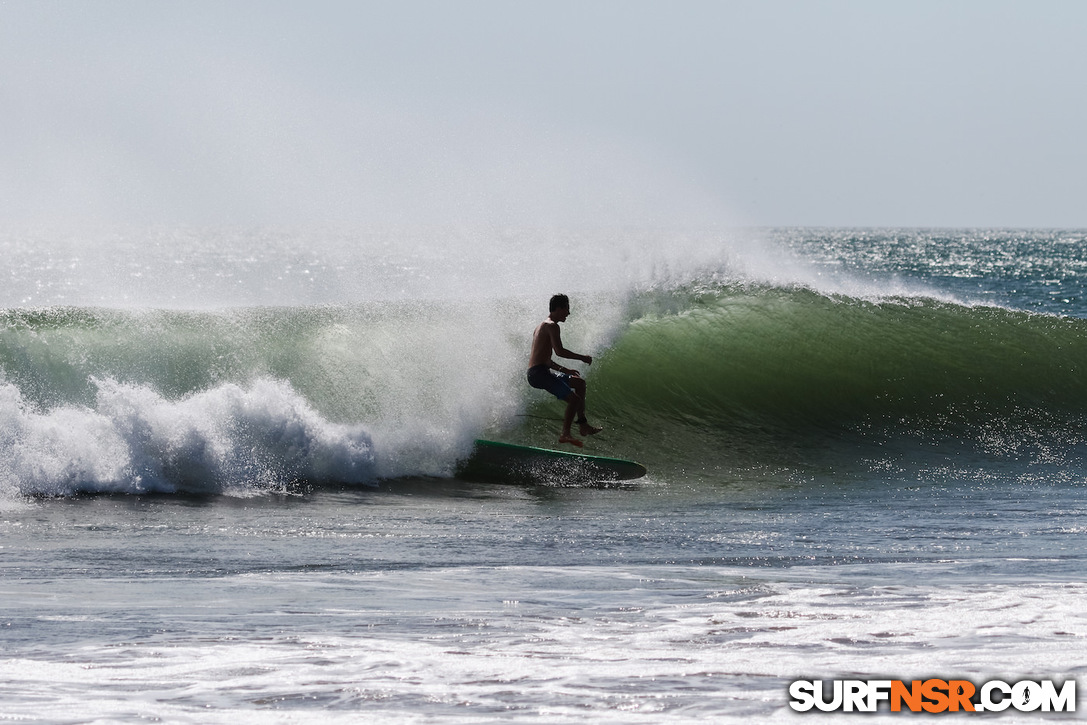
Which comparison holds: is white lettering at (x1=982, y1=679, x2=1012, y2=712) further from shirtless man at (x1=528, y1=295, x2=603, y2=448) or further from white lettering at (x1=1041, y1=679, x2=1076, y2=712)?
shirtless man at (x1=528, y1=295, x2=603, y2=448)

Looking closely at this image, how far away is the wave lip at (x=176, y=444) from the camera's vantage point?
28.5 feet

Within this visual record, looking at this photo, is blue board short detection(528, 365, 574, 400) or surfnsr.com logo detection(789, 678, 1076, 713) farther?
blue board short detection(528, 365, 574, 400)

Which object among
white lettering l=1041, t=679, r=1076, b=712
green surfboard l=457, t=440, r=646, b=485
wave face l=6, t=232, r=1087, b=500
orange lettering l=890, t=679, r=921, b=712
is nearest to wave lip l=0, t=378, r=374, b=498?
wave face l=6, t=232, r=1087, b=500

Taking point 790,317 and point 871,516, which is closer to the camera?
point 871,516

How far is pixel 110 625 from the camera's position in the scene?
17.0 feet

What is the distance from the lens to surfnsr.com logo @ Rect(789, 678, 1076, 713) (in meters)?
4.25

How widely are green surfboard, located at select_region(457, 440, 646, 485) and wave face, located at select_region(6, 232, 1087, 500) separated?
262 mm

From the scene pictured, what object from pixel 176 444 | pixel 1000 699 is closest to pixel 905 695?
pixel 1000 699

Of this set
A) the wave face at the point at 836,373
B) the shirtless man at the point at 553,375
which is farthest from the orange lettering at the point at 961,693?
the wave face at the point at 836,373

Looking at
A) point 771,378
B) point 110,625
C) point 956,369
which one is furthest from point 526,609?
point 956,369

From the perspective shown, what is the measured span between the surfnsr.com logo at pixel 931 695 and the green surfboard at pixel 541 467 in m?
5.10

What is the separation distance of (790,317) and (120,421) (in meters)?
8.65

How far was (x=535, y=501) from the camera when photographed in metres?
8.80

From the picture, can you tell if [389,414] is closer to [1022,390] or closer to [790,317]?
[790,317]
